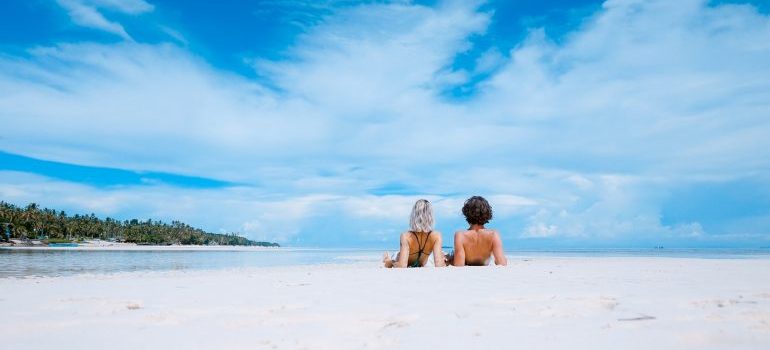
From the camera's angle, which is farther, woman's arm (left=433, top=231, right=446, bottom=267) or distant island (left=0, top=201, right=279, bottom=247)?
distant island (left=0, top=201, right=279, bottom=247)

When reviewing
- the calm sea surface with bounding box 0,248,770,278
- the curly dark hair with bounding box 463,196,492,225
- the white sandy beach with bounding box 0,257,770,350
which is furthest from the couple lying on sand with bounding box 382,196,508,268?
the calm sea surface with bounding box 0,248,770,278

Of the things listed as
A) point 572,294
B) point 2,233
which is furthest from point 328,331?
point 2,233

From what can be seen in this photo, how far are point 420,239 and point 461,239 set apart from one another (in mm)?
866

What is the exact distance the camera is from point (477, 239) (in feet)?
33.1

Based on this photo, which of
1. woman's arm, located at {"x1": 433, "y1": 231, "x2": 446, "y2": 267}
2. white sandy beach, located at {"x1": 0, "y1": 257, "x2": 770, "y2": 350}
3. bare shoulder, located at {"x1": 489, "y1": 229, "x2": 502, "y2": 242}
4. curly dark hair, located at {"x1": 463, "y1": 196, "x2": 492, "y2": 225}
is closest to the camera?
white sandy beach, located at {"x1": 0, "y1": 257, "x2": 770, "y2": 350}

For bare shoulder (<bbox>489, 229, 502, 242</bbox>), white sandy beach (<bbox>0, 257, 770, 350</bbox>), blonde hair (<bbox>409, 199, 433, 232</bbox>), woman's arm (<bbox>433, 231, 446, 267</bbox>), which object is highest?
blonde hair (<bbox>409, 199, 433, 232</bbox>)

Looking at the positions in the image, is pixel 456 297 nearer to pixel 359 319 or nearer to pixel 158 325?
pixel 359 319

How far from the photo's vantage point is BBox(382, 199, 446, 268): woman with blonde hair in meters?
10.0

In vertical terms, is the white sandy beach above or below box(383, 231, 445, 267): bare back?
below

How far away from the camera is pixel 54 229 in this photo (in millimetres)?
109438

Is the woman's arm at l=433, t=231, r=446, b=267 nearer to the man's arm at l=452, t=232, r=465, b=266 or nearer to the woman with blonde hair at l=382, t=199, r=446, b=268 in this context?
the woman with blonde hair at l=382, t=199, r=446, b=268

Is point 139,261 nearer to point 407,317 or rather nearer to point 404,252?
point 404,252

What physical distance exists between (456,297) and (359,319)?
4.98ft

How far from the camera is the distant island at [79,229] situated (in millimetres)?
98812
